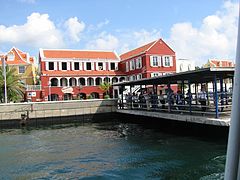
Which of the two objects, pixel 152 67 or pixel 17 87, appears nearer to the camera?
pixel 17 87

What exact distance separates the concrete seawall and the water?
10.4 metres

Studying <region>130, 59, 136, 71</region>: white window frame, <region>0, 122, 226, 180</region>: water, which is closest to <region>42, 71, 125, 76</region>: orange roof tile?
<region>130, 59, 136, 71</region>: white window frame

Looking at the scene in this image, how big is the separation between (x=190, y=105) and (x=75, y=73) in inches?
1382

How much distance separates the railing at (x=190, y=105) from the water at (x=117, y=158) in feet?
5.47

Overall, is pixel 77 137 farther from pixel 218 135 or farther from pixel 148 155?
pixel 218 135

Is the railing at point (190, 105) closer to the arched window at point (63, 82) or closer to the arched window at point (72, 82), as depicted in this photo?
the arched window at point (72, 82)

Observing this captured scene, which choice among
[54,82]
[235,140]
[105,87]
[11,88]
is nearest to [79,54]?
[54,82]

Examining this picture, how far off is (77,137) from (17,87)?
25.5m

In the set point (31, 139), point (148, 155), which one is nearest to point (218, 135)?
point (148, 155)

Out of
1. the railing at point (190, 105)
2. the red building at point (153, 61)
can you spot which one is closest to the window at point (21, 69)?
the red building at point (153, 61)

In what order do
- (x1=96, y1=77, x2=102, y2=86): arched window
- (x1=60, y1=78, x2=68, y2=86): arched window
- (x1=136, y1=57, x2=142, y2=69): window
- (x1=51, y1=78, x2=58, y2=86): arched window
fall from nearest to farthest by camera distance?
(x1=136, y1=57, x2=142, y2=69): window
(x1=51, y1=78, x2=58, y2=86): arched window
(x1=60, y1=78, x2=68, y2=86): arched window
(x1=96, y1=77, x2=102, y2=86): arched window

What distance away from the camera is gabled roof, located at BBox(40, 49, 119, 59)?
4988 centimetres

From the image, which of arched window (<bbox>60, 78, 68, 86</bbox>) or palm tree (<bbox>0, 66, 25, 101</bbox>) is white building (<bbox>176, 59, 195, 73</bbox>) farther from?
palm tree (<bbox>0, 66, 25, 101</bbox>)

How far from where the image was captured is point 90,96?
47.4 meters
